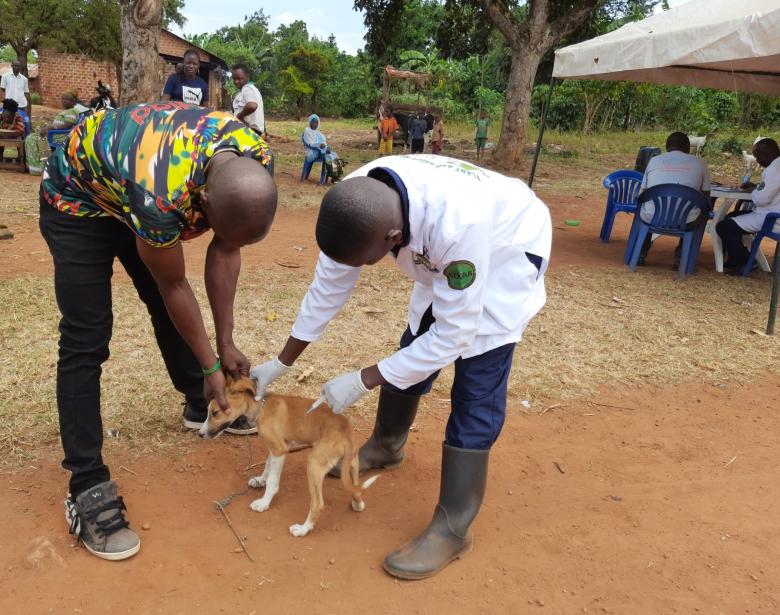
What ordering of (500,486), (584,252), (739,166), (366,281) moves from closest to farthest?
(500,486) → (366,281) → (584,252) → (739,166)

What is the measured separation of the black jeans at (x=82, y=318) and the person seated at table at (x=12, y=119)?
10678 mm

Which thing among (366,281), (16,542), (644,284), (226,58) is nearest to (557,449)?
(16,542)

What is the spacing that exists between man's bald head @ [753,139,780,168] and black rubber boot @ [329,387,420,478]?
6.13 metres

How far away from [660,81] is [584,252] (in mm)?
3180

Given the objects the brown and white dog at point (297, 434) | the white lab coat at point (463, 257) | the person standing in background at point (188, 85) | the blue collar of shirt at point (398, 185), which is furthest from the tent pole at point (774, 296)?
the person standing in background at point (188, 85)

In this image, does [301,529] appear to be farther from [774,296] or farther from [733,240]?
[733,240]

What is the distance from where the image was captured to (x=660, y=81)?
9.45 metres

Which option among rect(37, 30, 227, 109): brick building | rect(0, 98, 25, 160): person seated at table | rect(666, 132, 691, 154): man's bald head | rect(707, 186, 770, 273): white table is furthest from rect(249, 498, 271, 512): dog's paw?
rect(37, 30, 227, 109): brick building

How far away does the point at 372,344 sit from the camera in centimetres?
483

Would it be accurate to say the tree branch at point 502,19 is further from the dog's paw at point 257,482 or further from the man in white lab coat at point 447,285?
the dog's paw at point 257,482

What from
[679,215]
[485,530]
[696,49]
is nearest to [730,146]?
[679,215]

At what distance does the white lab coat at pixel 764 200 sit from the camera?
22.0ft

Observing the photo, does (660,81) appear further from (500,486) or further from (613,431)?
(500,486)

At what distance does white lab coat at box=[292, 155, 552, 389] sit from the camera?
7.00ft
